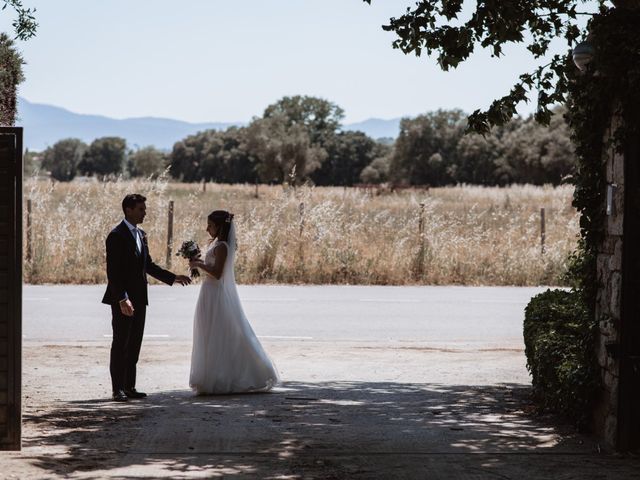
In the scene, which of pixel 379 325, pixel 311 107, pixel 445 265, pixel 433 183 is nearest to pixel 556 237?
pixel 445 265

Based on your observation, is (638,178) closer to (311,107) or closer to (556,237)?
(556,237)

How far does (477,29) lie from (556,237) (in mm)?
15979

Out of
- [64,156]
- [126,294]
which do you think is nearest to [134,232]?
[126,294]

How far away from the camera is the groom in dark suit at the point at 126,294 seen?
30.8ft

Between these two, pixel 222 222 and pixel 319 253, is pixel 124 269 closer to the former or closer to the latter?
pixel 222 222

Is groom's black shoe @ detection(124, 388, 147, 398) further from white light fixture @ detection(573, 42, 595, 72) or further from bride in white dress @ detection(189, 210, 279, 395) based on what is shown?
white light fixture @ detection(573, 42, 595, 72)

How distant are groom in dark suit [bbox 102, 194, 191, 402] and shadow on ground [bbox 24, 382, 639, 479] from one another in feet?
0.88

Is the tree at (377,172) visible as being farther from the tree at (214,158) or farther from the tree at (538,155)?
the tree at (538,155)

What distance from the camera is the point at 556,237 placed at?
79.8 ft

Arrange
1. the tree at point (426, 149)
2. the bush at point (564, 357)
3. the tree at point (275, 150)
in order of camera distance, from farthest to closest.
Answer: the tree at point (426, 149), the tree at point (275, 150), the bush at point (564, 357)

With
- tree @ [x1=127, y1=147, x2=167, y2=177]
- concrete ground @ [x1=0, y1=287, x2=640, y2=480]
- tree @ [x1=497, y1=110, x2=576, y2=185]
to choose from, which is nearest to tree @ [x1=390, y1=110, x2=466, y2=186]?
tree @ [x1=497, y1=110, x2=576, y2=185]

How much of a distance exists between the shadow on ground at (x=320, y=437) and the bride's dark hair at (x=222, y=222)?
1.59m

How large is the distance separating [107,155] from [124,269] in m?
175

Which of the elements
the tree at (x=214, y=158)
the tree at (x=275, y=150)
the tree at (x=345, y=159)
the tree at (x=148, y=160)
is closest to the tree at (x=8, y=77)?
the tree at (x=275, y=150)
